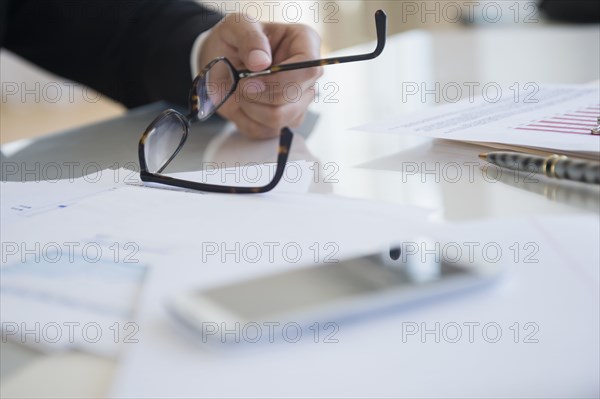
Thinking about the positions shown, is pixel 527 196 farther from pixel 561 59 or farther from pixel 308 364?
pixel 561 59

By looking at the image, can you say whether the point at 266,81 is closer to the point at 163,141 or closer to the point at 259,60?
the point at 259,60

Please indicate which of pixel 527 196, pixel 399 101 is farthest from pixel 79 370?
pixel 399 101

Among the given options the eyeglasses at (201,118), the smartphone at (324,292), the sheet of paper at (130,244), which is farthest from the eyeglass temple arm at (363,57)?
the smartphone at (324,292)

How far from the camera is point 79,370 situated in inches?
13.7

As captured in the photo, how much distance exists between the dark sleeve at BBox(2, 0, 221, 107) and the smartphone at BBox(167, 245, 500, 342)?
670 millimetres

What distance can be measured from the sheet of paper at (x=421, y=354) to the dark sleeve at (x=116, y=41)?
71 cm

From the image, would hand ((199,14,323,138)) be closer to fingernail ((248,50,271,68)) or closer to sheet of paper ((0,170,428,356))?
fingernail ((248,50,271,68))

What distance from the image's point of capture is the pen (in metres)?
0.53

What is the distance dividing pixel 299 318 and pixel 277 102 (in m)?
0.52

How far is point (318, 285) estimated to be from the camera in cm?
38

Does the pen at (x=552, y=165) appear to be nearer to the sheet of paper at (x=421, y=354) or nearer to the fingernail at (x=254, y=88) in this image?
the sheet of paper at (x=421, y=354)

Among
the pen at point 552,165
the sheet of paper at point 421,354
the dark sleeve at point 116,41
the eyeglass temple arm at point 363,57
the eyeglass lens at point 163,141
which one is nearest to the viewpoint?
the sheet of paper at point 421,354

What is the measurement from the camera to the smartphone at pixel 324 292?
1.17ft

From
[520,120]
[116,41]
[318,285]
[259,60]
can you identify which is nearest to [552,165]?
[520,120]
